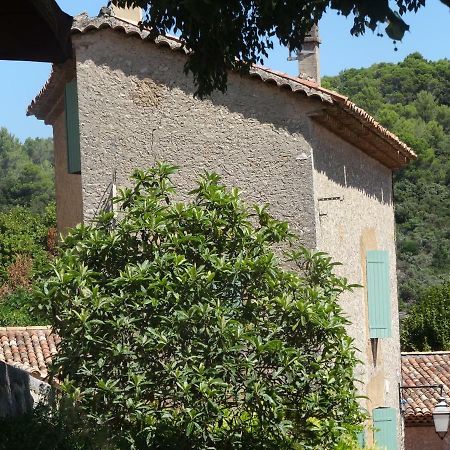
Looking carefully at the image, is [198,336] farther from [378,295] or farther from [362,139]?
[378,295]

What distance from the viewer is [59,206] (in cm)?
1838

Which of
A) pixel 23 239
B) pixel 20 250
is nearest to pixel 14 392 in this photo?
pixel 20 250

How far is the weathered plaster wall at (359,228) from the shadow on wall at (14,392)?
497 centimetres

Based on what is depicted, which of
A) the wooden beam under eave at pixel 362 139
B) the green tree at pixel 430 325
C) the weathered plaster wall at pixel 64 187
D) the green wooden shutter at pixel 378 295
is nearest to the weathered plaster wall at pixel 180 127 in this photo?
the wooden beam under eave at pixel 362 139

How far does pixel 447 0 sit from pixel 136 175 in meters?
7.86

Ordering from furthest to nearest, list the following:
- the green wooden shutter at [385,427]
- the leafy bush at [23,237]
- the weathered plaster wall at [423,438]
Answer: the leafy bush at [23,237], the weathered plaster wall at [423,438], the green wooden shutter at [385,427]

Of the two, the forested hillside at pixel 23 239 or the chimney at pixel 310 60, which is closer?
the chimney at pixel 310 60

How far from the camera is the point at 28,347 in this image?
20.0 metres

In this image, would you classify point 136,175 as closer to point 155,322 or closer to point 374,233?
point 155,322

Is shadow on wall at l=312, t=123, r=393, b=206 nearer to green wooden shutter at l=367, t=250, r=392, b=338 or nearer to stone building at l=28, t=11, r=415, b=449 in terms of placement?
stone building at l=28, t=11, r=415, b=449

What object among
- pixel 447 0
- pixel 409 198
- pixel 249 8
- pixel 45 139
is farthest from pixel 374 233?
pixel 45 139

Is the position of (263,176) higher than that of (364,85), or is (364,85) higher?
(364,85)

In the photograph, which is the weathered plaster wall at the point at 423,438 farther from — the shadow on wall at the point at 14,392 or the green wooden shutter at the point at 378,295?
the shadow on wall at the point at 14,392

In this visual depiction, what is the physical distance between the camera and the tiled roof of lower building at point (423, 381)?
79.8 ft
